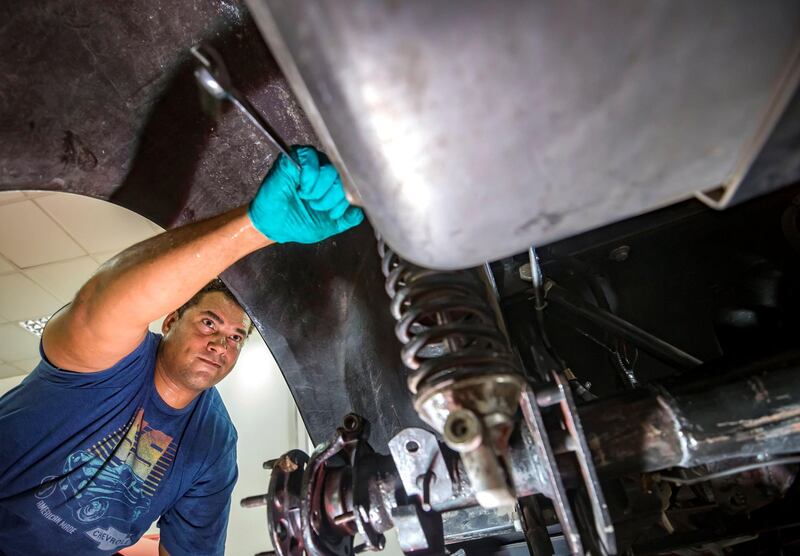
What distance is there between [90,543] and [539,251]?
5.09ft

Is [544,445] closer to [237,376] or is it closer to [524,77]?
[524,77]

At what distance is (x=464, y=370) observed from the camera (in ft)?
1.67

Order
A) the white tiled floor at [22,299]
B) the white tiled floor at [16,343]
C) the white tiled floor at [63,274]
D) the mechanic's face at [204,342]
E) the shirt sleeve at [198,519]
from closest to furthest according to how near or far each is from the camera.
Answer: the mechanic's face at [204,342]
the shirt sleeve at [198,519]
the white tiled floor at [63,274]
the white tiled floor at [22,299]
the white tiled floor at [16,343]

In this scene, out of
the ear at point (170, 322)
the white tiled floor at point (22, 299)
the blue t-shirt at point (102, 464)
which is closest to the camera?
the blue t-shirt at point (102, 464)

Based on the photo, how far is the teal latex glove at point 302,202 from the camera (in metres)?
0.77

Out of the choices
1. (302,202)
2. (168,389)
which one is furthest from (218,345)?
(302,202)

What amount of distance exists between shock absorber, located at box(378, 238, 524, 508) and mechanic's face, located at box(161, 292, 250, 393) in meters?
1.28

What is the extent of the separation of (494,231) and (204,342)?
1534 mm

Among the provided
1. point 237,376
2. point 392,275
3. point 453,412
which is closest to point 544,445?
point 453,412

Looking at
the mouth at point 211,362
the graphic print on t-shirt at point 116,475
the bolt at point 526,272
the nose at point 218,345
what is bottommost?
the graphic print on t-shirt at point 116,475

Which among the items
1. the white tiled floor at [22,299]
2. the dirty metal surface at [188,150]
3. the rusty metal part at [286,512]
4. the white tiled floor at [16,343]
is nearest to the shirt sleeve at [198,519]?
the dirty metal surface at [188,150]

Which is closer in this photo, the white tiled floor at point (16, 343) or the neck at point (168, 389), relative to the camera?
the neck at point (168, 389)

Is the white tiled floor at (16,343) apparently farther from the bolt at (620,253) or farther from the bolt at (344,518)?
the bolt at (620,253)

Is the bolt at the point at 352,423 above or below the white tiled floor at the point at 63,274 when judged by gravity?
below
